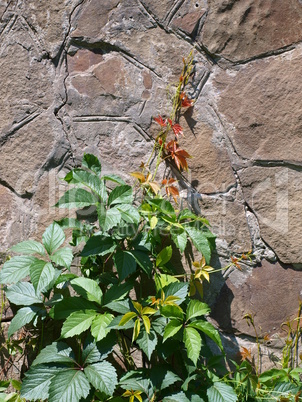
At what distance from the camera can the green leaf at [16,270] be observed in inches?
60.1

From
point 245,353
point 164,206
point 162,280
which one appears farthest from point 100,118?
point 245,353

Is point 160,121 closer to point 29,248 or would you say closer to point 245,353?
point 29,248

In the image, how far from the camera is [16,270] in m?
1.54

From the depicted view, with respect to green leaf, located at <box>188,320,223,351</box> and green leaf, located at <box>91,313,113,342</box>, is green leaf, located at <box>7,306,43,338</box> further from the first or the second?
green leaf, located at <box>188,320,223,351</box>

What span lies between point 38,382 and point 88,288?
35cm

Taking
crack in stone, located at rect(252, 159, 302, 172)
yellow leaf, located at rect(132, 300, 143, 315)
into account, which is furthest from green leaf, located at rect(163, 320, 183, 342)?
crack in stone, located at rect(252, 159, 302, 172)

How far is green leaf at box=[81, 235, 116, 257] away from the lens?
1574 millimetres

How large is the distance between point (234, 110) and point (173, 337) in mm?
853

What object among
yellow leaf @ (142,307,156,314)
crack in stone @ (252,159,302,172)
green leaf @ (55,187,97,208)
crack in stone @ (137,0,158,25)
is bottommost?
yellow leaf @ (142,307,156,314)

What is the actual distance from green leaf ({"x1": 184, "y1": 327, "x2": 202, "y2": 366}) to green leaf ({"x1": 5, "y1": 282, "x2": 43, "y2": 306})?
54 centimetres

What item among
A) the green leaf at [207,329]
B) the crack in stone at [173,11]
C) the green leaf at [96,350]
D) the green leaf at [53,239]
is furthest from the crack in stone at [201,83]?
the green leaf at [96,350]

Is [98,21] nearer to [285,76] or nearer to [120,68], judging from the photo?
[120,68]

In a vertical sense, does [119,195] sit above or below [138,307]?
above

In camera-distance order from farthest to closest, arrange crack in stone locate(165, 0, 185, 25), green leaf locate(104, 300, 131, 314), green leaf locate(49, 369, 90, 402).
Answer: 1. crack in stone locate(165, 0, 185, 25)
2. green leaf locate(104, 300, 131, 314)
3. green leaf locate(49, 369, 90, 402)
